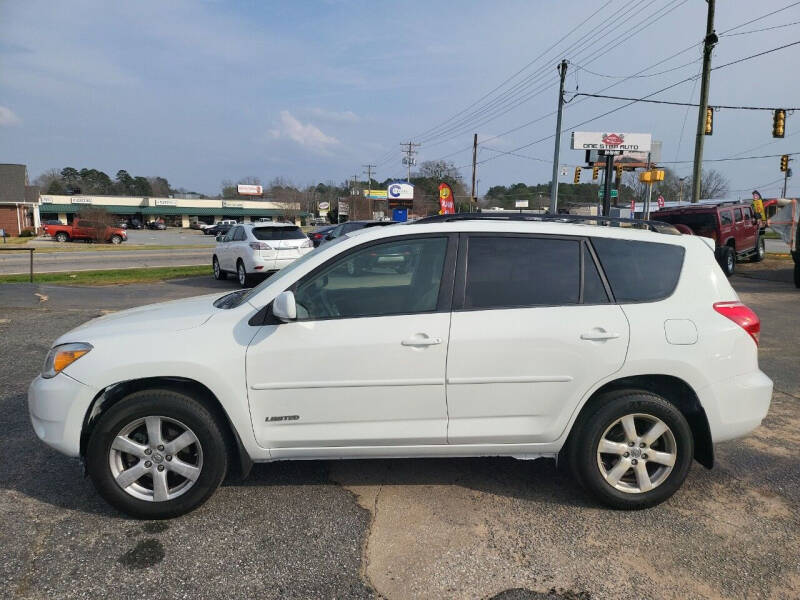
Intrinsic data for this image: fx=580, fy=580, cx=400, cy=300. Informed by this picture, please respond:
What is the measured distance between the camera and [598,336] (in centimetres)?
340

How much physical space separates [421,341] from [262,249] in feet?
39.8

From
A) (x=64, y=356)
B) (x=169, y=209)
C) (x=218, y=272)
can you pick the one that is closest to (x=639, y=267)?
(x=64, y=356)

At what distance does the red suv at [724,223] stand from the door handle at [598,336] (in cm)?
1590

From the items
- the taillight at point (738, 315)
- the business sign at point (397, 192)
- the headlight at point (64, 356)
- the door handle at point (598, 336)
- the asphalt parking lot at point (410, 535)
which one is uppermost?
the business sign at point (397, 192)

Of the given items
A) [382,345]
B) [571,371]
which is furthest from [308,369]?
[571,371]

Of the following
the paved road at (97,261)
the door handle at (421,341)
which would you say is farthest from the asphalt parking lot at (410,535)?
the paved road at (97,261)

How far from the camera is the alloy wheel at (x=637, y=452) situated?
11.4 feet

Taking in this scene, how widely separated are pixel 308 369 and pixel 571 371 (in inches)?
60.2

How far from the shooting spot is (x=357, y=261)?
358 cm

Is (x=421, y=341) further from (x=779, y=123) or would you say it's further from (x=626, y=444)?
(x=779, y=123)

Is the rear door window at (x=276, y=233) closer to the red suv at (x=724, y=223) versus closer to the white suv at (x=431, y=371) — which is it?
the red suv at (x=724, y=223)

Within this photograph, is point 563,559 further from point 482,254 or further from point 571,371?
point 482,254

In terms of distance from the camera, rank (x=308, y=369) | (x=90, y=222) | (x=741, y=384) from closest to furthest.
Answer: (x=308, y=369)
(x=741, y=384)
(x=90, y=222)

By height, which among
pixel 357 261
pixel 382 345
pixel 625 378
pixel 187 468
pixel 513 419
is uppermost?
pixel 357 261
